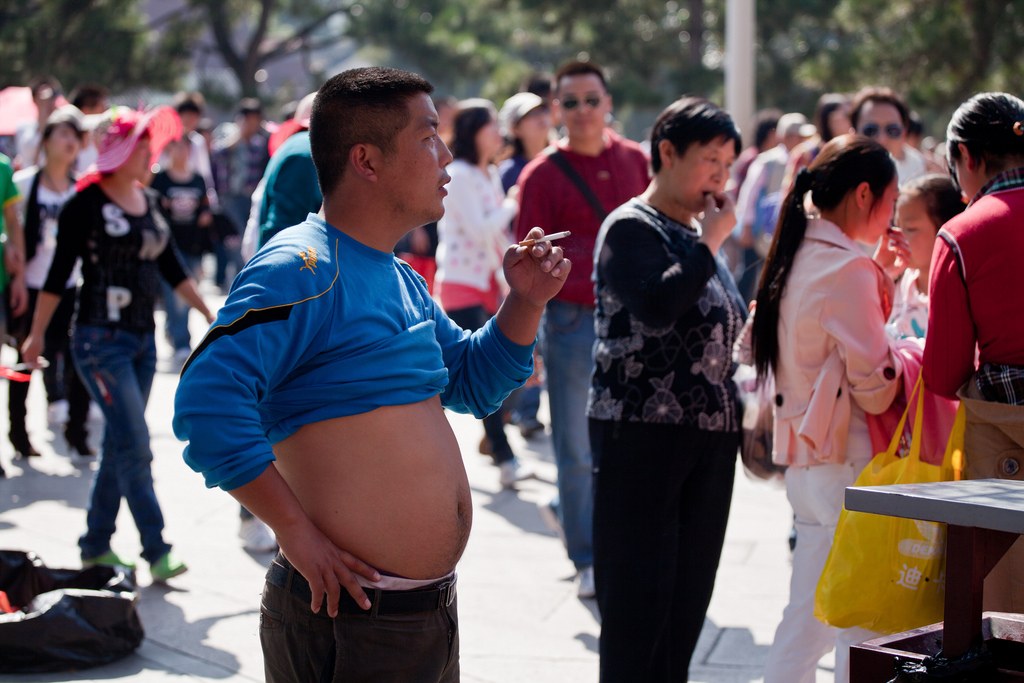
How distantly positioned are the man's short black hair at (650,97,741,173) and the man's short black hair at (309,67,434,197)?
1360 millimetres

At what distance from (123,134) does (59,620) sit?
2.15m

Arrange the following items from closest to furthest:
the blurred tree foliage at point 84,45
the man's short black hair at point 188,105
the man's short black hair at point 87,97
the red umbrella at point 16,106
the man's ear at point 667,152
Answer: the man's ear at point 667,152 → the red umbrella at point 16,106 → the man's short black hair at point 87,97 → the man's short black hair at point 188,105 → the blurred tree foliage at point 84,45

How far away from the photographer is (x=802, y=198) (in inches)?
130

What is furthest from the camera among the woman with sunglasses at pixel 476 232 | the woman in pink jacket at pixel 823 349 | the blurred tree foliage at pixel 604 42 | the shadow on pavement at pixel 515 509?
the blurred tree foliage at pixel 604 42

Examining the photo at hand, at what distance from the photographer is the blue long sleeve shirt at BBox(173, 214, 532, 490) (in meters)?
1.82

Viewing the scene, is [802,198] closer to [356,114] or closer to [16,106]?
[356,114]

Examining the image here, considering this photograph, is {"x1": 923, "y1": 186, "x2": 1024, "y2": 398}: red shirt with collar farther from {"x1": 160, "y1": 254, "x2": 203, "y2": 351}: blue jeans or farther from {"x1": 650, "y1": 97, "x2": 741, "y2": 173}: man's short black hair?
{"x1": 160, "y1": 254, "x2": 203, "y2": 351}: blue jeans

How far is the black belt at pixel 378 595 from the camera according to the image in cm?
204

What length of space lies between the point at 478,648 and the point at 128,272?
2.28 m

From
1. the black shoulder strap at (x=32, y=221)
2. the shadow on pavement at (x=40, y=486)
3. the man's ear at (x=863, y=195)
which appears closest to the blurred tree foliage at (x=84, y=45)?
the black shoulder strap at (x=32, y=221)

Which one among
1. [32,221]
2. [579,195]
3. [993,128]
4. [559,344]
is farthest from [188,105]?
[993,128]

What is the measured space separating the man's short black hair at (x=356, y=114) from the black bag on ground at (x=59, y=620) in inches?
95.9

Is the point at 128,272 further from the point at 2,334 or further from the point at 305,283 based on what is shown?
the point at 305,283

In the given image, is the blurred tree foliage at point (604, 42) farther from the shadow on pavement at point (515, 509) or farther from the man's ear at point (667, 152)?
the man's ear at point (667, 152)
